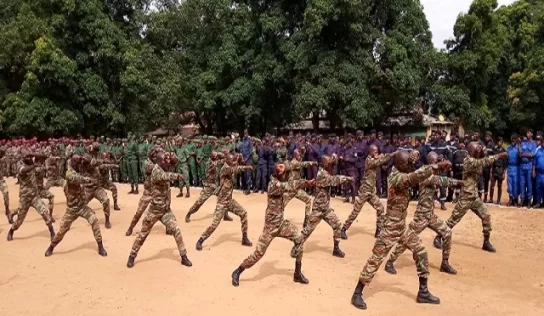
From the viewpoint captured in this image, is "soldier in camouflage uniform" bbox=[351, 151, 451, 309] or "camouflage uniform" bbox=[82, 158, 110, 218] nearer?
"soldier in camouflage uniform" bbox=[351, 151, 451, 309]

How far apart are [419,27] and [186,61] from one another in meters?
14.2

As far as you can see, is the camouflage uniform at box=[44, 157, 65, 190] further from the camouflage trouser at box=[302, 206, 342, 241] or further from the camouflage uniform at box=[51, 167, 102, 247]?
the camouflage trouser at box=[302, 206, 342, 241]

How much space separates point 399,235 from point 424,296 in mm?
943

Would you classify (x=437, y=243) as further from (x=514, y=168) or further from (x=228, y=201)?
(x=514, y=168)

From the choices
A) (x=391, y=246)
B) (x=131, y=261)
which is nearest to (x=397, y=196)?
(x=391, y=246)

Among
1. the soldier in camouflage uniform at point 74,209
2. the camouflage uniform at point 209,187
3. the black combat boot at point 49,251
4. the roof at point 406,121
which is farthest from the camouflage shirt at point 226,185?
the roof at point 406,121

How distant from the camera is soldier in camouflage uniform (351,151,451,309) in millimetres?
7426

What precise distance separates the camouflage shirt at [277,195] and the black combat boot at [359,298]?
1.62 meters

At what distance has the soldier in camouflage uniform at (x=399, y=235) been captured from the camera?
743cm

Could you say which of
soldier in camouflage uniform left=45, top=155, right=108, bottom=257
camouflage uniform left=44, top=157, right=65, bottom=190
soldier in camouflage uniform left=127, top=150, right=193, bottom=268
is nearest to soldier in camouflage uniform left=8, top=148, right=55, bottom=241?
soldier in camouflage uniform left=45, top=155, right=108, bottom=257

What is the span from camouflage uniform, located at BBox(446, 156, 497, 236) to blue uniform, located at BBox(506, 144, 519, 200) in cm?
527

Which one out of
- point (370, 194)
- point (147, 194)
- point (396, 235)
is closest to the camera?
point (396, 235)

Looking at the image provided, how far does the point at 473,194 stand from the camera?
9.88 metres

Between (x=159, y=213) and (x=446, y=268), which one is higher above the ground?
(x=159, y=213)
